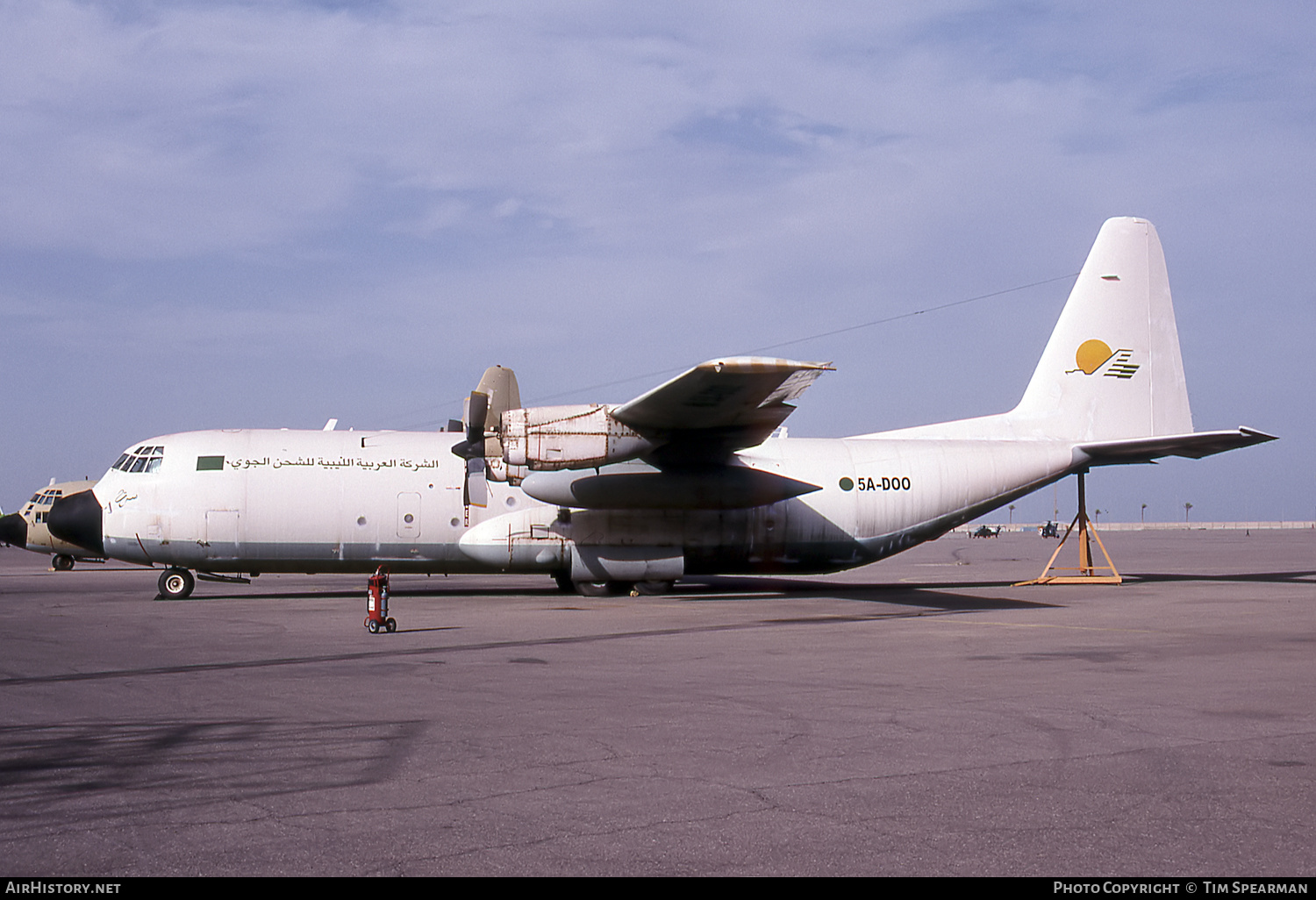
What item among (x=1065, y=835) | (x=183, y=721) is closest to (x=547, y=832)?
(x=1065, y=835)

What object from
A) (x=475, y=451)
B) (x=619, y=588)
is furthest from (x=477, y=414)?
(x=619, y=588)

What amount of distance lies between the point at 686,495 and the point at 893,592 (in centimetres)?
605

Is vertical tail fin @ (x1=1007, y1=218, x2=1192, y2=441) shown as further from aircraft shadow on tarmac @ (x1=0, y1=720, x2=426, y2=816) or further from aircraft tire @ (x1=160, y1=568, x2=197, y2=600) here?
aircraft shadow on tarmac @ (x1=0, y1=720, x2=426, y2=816)

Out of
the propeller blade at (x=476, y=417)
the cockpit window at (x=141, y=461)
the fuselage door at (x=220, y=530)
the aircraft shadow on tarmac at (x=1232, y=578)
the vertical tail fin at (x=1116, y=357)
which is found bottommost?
the aircraft shadow on tarmac at (x=1232, y=578)

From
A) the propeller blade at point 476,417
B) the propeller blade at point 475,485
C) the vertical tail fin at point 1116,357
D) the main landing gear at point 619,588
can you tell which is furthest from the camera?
the vertical tail fin at point 1116,357

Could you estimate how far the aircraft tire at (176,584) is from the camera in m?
23.3

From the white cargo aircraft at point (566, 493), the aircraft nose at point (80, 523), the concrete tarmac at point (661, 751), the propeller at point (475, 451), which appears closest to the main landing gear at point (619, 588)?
the white cargo aircraft at point (566, 493)

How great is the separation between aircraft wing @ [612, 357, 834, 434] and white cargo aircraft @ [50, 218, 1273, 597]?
8 cm

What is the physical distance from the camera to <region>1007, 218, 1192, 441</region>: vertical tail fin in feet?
88.3

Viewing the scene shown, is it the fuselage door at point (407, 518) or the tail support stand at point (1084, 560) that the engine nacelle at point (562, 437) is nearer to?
the fuselage door at point (407, 518)

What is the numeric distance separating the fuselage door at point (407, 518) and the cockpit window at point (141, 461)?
5418 mm

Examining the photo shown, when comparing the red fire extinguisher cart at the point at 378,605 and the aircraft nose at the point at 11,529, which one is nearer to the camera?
the red fire extinguisher cart at the point at 378,605

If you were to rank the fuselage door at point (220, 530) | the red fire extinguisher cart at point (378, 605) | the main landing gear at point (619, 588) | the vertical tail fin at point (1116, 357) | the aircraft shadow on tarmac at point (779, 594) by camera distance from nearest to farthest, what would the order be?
the red fire extinguisher cart at point (378, 605), the aircraft shadow on tarmac at point (779, 594), the fuselage door at point (220, 530), the main landing gear at point (619, 588), the vertical tail fin at point (1116, 357)
